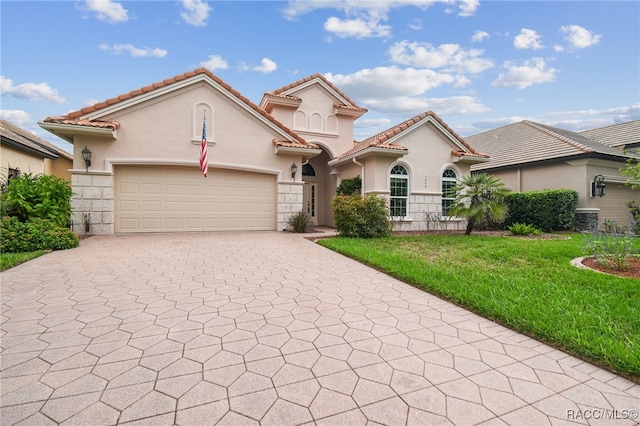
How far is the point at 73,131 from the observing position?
9.02 m

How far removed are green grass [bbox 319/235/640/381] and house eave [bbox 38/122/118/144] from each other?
8.38 metres

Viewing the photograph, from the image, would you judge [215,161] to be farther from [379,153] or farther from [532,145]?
[532,145]

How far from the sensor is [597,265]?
5.78 m

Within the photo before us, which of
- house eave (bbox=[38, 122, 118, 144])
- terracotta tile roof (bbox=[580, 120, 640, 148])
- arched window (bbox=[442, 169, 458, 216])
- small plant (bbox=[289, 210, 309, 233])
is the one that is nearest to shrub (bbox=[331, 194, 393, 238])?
small plant (bbox=[289, 210, 309, 233])

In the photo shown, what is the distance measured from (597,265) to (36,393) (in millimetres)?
8475

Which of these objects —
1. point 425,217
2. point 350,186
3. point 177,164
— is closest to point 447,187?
point 425,217

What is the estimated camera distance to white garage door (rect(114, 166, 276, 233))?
10.1 metres

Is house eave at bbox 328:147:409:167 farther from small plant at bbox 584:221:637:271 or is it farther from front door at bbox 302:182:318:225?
small plant at bbox 584:221:637:271

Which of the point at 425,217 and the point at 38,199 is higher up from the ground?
the point at 38,199

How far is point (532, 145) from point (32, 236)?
21.3 meters

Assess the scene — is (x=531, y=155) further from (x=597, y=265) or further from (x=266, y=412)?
(x=266, y=412)

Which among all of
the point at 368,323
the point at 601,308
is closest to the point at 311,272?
the point at 368,323

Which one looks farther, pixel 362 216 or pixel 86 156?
pixel 362 216

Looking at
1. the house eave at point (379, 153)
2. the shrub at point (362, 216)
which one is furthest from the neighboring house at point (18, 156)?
the house eave at point (379, 153)
